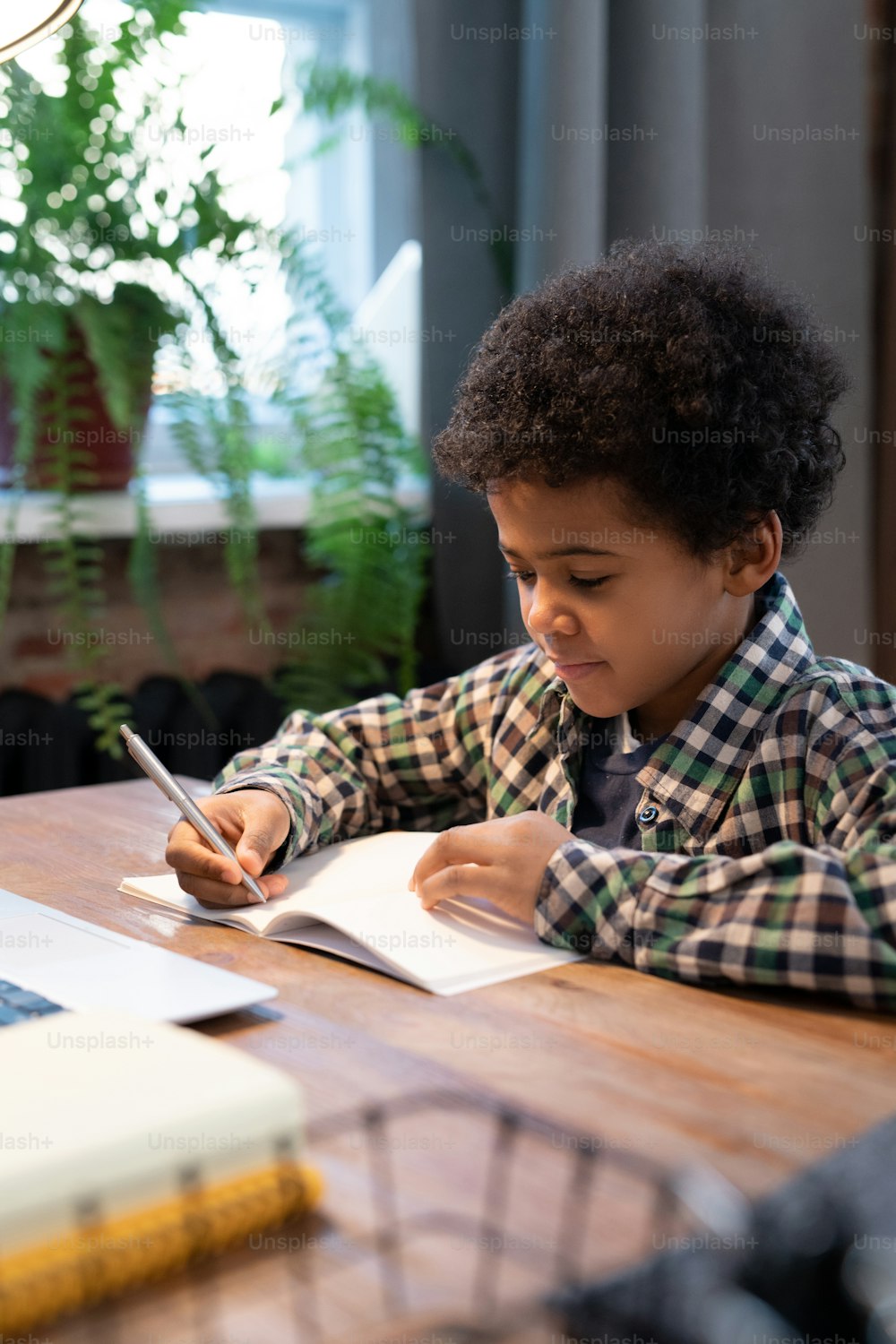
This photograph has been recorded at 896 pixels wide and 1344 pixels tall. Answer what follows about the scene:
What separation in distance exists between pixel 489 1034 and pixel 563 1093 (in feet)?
0.27

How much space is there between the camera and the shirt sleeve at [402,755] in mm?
1202

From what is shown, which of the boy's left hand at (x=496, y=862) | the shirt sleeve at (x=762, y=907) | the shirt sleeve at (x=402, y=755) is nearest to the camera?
the shirt sleeve at (x=762, y=907)

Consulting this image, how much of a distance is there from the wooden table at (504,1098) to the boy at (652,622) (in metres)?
0.08

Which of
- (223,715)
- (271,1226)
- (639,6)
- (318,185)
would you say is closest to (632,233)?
(639,6)

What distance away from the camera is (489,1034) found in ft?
2.28

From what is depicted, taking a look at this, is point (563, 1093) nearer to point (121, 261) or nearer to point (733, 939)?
point (733, 939)

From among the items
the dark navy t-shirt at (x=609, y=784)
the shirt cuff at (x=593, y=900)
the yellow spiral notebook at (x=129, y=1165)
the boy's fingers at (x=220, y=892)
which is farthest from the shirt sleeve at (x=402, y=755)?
the yellow spiral notebook at (x=129, y=1165)

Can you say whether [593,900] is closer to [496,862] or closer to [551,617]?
[496,862]

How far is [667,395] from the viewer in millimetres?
968

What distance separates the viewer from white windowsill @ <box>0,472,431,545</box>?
5.74 feet

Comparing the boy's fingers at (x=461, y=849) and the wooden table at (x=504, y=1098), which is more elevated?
the boy's fingers at (x=461, y=849)

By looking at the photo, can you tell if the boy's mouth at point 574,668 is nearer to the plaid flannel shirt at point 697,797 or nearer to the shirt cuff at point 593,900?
the plaid flannel shirt at point 697,797

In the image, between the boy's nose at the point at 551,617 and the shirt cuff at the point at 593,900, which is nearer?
the shirt cuff at the point at 593,900

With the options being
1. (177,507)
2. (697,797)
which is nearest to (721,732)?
(697,797)
